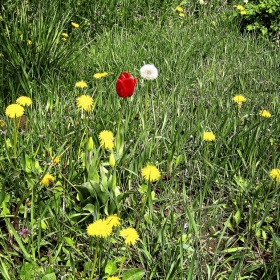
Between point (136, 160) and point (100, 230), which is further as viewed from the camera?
point (136, 160)

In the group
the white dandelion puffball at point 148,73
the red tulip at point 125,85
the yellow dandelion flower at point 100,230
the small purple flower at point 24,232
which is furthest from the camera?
the white dandelion puffball at point 148,73

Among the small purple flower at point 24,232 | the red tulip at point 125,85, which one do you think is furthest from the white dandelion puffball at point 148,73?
the small purple flower at point 24,232

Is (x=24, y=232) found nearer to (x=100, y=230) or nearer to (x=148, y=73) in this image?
(x=100, y=230)

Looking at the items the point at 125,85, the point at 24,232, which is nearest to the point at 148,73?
the point at 125,85

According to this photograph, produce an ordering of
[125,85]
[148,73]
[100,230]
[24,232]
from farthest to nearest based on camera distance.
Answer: [148,73] < [125,85] < [24,232] < [100,230]

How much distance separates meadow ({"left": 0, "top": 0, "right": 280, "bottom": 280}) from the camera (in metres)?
1.34

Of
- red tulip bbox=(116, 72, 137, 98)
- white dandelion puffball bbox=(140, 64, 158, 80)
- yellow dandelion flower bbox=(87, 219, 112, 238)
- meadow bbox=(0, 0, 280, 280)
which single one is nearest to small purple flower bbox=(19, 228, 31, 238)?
meadow bbox=(0, 0, 280, 280)

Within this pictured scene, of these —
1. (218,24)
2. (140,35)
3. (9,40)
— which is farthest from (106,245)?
(218,24)

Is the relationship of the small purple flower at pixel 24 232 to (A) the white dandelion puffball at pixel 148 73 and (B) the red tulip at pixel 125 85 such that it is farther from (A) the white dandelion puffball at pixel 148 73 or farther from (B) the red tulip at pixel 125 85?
(A) the white dandelion puffball at pixel 148 73

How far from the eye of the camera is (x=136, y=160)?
1.69 metres

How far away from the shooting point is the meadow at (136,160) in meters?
1.34

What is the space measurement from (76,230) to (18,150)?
1.50 ft

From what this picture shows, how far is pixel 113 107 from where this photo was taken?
6.84 ft

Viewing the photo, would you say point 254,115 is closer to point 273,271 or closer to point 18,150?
point 273,271
